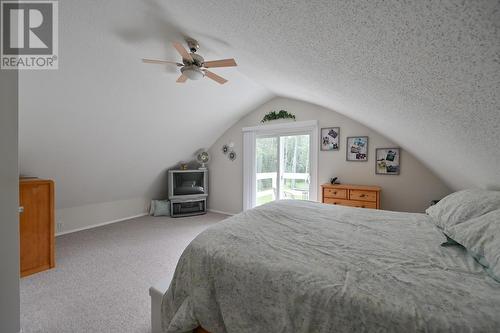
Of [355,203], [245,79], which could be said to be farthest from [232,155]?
[355,203]

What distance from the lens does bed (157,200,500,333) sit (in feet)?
2.66

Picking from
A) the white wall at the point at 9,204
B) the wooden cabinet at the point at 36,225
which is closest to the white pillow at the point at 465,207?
the white wall at the point at 9,204

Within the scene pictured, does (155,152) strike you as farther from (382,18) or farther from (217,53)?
(382,18)

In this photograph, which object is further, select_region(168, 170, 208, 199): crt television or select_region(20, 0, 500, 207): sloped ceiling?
select_region(168, 170, 208, 199): crt television

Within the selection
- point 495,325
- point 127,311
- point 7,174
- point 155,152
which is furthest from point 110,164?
point 495,325

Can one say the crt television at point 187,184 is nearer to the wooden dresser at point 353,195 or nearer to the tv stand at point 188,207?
the tv stand at point 188,207

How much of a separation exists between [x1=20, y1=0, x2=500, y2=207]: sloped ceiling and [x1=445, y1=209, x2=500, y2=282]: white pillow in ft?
1.42

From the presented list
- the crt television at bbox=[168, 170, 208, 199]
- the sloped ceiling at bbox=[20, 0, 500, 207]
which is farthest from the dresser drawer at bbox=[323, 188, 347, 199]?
the crt television at bbox=[168, 170, 208, 199]

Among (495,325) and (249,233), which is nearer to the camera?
(495,325)

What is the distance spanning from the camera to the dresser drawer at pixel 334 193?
3308 mm

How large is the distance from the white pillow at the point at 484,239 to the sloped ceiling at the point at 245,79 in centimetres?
43

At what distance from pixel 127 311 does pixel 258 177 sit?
335cm

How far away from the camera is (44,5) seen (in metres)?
1.76

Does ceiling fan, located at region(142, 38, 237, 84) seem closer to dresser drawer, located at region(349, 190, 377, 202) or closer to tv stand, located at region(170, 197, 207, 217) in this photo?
dresser drawer, located at region(349, 190, 377, 202)
